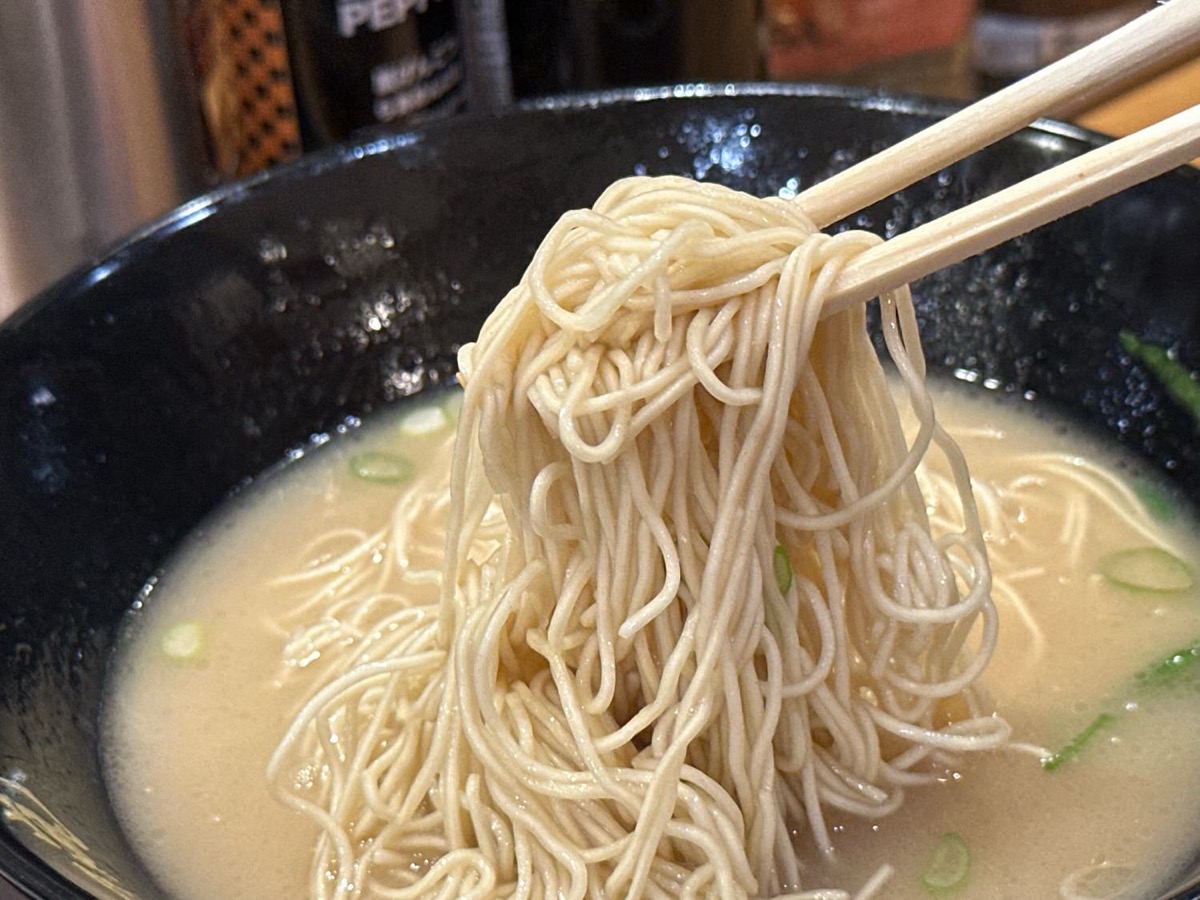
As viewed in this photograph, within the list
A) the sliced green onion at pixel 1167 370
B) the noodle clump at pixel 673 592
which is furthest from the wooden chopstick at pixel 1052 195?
the sliced green onion at pixel 1167 370

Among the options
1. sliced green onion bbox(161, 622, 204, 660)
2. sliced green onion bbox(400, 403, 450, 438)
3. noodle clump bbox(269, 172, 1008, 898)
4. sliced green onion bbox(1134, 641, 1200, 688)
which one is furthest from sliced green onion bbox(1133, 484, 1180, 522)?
sliced green onion bbox(161, 622, 204, 660)

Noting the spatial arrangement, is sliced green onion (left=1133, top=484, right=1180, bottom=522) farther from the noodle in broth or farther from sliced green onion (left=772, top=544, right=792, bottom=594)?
sliced green onion (left=772, top=544, right=792, bottom=594)

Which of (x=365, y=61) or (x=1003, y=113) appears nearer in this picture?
(x=1003, y=113)

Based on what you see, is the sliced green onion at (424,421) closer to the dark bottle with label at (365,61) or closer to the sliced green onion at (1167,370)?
the dark bottle with label at (365,61)

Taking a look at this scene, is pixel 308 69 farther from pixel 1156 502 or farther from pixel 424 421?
pixel 1156 502

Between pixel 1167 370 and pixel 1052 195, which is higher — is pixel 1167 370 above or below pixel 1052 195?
below

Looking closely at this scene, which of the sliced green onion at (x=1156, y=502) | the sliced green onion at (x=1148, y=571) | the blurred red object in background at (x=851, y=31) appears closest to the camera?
the sliced green onion at (x=1148, y=571)

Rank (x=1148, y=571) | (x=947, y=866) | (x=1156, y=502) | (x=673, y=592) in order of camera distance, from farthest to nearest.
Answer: (x=1156, y=502)
(x=1148, y=571)
(x=947, y=866)
(x=673, y=592)

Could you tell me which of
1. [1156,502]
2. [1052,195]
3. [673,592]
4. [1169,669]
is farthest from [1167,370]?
[673,592]
